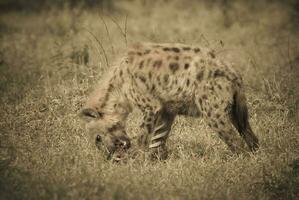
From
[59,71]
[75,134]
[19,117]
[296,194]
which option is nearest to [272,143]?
[296,194]

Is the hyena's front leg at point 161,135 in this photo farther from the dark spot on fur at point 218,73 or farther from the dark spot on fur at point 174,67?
the dark spot on fur at point 218,73

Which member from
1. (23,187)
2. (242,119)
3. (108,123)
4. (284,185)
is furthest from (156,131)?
(23,187)

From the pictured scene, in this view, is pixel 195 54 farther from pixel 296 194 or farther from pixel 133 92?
pixel 296 194

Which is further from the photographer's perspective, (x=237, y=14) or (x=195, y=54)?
(x=237, y=14)

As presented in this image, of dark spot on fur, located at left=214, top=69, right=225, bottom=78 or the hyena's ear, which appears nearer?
dark spot on fur, located at left=214, top=69, right=225, bottom=78

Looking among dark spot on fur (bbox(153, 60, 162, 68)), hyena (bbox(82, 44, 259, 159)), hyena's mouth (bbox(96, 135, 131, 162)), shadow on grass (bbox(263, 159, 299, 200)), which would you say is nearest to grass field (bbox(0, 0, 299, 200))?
shadow on grass (bbox(263, 159, 299, 200))

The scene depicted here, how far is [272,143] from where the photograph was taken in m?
6.95

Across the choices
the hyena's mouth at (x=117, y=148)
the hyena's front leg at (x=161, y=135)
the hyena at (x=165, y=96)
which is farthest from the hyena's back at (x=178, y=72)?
the hyena's mouth at (x=117, y=148)

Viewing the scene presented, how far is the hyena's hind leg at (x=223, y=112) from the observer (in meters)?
6.48

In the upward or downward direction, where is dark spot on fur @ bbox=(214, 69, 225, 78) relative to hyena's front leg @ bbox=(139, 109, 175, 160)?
upward

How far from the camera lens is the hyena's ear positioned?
672cm

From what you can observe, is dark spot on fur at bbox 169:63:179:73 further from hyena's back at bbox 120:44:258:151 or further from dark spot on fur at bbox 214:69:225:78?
dark spot on fur at bbox 214:69:225:78

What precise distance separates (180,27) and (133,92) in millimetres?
5355

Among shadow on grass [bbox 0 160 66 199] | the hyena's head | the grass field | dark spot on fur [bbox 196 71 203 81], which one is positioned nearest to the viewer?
shadow on grass [bbox 0 160 66 199]
